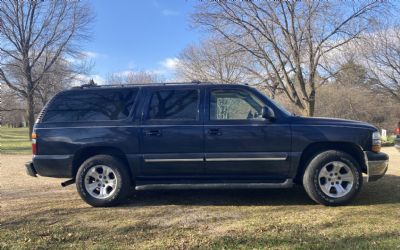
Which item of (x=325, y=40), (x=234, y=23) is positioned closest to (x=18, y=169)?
(x=234, y=23)

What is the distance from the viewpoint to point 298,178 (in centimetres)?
600

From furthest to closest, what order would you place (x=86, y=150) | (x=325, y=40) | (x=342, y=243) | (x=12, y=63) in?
(x=12, y=63) < (x=325, y=40) < (x=86, y=150) < (x=342, y=243)

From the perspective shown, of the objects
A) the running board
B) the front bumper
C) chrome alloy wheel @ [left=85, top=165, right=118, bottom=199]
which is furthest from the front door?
chrome alloy wheel @ [left=85, top=165, right=118, bottom=199]

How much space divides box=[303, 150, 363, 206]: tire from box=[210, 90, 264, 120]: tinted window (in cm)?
113

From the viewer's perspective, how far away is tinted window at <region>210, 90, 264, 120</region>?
5.92 metres

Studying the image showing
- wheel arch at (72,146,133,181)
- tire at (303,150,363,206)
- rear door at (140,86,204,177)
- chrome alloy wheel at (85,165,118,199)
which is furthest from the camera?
wheel arch at (72,146,133,181)

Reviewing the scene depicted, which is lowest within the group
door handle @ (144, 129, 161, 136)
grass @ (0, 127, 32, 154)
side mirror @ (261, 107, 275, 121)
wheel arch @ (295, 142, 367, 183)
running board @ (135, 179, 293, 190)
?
grass @ (0, 127, 32, 154)

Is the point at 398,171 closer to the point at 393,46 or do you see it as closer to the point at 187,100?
the point at 187,100

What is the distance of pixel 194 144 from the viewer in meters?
5.82

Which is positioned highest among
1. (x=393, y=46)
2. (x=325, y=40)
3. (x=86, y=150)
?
(x=393, y=46)

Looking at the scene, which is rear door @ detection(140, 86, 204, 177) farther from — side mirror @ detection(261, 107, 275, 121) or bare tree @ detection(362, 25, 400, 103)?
bare tree @ detection(362, 25, 400, 103)

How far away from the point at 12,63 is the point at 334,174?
28059 mm

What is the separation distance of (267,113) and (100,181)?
2.74 meters

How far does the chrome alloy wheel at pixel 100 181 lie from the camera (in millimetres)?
5926
